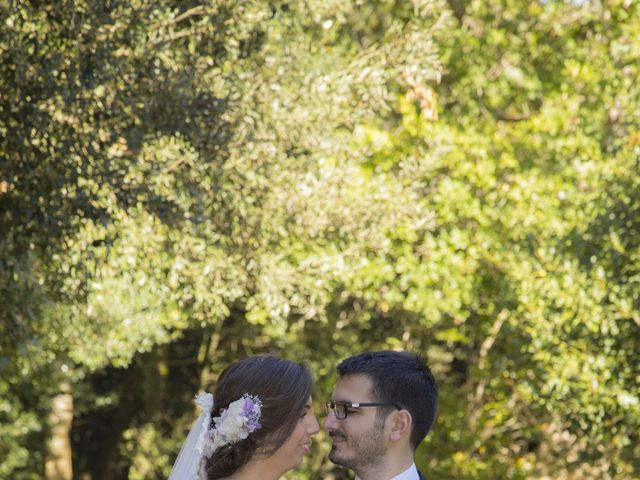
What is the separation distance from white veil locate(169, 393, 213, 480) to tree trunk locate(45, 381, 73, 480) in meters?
13.5

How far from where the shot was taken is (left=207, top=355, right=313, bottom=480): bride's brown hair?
4723mm

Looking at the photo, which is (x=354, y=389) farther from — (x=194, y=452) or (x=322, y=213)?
(x=322, y=213)

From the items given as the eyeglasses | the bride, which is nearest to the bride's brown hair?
the bride

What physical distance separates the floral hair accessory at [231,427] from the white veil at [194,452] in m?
0.03

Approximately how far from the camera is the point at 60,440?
1862cm

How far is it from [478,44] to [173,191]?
28.1 feet

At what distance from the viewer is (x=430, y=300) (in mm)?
14102

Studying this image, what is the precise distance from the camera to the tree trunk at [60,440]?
18.4 metres

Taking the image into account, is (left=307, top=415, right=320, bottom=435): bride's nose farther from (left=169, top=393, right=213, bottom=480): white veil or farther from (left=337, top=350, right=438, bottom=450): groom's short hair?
(left=169, top=393, right=213, bottom=480): white veil

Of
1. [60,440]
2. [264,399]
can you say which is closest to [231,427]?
[264,399]

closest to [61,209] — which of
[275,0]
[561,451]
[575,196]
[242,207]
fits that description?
[242,207]

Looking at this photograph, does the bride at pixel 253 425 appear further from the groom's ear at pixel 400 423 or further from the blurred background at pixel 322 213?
the blurred background at pixel 322 213

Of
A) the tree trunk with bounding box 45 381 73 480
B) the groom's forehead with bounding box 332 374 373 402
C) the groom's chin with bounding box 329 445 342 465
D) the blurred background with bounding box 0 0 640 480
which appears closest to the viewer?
the groom's chin with bounding box 329 445 342 465

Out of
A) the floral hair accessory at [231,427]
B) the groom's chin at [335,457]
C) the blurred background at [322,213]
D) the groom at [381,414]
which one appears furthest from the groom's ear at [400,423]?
the blurred background at [322,213]
